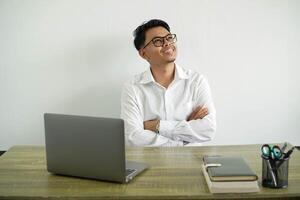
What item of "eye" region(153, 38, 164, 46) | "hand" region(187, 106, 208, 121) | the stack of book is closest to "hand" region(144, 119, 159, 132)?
"hand" region(187, 106, 208, 121)

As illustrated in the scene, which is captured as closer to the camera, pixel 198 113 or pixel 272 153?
pixel 272 153

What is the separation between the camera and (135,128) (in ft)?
7.41

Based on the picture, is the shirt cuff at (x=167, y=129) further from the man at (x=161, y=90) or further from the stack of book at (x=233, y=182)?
the stack of book at (x=233, y=182)

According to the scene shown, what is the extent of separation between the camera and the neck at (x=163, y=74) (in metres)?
2.51

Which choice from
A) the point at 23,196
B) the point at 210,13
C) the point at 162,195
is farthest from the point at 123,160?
the point at 210,13

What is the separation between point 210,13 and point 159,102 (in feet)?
2.39

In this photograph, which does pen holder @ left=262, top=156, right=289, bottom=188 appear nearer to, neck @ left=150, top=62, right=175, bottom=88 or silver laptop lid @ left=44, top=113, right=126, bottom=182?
silver laptop lid @ left=44, top=113, right=126, bottom=182

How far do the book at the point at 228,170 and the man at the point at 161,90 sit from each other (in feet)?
2.69

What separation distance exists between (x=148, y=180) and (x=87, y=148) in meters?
0.27

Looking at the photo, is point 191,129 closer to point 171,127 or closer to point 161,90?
point 171,127

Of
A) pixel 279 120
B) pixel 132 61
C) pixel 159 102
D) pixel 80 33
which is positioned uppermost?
pixel 80 33

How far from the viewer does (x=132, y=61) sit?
2.68 m

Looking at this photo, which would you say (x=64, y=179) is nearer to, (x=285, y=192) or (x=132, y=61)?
(x=285, y=192)

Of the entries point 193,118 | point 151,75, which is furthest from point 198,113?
point 151,75
